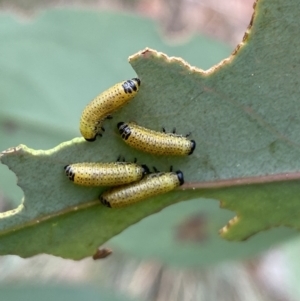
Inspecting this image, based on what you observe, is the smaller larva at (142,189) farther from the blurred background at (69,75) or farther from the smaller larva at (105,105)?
the blurred background at (69,75)

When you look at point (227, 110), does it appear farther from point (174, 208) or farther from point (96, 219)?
point (174, 208)

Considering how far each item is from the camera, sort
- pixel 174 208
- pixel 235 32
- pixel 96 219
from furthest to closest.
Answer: pixel 235 32
pixel 174 208
pixel 96 219

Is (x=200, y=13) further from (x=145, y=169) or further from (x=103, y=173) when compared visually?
(x=103, y=173)

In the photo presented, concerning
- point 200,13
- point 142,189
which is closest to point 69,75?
point 142,189

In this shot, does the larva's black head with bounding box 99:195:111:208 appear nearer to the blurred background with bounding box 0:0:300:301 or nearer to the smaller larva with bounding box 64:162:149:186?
the smaller larva with bounding box 64:162:149:186

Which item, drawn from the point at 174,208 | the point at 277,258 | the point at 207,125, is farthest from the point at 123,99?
the point at 277,258
